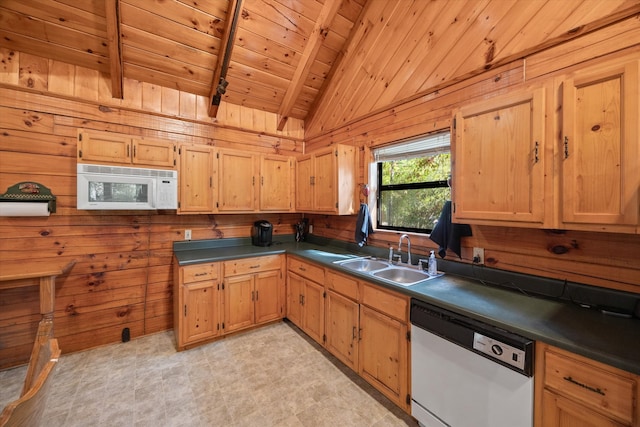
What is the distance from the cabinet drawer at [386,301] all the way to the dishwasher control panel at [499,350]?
48 cm

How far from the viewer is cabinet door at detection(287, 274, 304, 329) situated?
116 inches

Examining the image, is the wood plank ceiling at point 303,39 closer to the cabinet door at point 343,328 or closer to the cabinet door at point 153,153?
the cabinet door at point 153,153

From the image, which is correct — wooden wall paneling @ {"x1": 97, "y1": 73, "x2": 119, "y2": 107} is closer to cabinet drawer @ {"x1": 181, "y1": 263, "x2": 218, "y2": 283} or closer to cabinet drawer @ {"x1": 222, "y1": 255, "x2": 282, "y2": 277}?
cabinet drawer @ {"x1": 181, "y1": 263, "x2": 218, "y2": 283}

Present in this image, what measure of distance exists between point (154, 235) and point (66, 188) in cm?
85

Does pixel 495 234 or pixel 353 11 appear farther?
pixel 353 11

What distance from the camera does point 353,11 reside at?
2.74m

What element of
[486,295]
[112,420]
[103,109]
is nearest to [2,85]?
[103,109]

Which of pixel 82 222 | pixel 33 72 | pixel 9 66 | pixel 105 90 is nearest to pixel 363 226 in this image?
pixel 82 222

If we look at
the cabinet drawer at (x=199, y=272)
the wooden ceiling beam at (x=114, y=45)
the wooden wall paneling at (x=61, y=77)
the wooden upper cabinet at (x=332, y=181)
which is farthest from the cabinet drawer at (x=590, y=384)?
the wooden wall paneling at (x=61, y=77)

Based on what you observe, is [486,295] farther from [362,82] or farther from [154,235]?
[154,235]

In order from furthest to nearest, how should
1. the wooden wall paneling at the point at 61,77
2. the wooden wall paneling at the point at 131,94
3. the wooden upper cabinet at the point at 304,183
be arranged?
1. the wooden upper cabinet at the point at 304,183
2. the wooden wall paneling at the point at 131,94
3. the wooden wall paneling at the point at 61,77

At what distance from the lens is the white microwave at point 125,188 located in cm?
232

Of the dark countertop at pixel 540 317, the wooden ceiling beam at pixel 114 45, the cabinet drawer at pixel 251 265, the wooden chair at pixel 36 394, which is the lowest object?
the cabinet drawer at pixel 251 265

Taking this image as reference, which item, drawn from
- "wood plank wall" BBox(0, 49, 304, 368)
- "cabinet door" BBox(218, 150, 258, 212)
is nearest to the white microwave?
"wood plank wall" BBox(0, 49, 304, 368)
